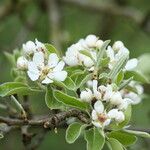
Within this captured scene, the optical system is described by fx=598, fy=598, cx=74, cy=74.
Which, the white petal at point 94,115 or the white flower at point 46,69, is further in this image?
the white flower at point 46,69

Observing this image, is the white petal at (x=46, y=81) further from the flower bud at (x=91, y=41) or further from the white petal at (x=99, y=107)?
the flower bud at (x=91, y=41)

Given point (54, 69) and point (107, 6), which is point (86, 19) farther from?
point (54, 69)

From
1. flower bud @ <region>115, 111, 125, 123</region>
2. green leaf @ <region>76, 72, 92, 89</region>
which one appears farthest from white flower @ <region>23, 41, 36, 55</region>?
flower bud @ <region>115, 111, 125, 123</region>

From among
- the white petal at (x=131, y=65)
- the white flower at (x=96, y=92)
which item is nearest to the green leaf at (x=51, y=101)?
the white flower at (x=96, y=92)

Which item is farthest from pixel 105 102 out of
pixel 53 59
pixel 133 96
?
pixel 133 96

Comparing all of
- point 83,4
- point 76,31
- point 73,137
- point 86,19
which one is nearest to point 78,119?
point 73,137

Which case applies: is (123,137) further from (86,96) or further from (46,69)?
(46,69)
